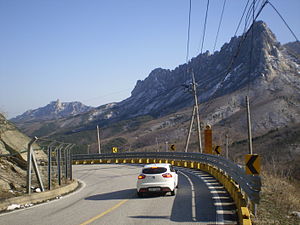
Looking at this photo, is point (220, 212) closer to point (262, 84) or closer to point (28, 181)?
point (28, 181)

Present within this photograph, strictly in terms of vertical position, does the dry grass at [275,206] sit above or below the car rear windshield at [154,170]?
below

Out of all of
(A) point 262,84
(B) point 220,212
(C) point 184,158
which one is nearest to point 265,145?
(C) point 184,158

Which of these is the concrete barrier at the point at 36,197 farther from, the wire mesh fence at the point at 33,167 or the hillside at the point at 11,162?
the hillside at the point at 11,162

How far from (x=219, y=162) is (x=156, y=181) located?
5.94m

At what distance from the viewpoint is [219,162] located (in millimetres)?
19688

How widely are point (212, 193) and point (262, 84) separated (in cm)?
14830

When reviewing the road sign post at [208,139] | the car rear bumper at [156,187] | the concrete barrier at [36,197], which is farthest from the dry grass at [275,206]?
the road sign post at [208,139]

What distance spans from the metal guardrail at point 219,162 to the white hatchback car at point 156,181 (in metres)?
2.26

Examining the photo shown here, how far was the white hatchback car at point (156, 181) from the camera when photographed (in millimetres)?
14500

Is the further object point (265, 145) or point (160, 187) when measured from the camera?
point (265, 145)

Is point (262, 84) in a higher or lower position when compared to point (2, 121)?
higher

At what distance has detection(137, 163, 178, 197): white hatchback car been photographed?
47.6 ft

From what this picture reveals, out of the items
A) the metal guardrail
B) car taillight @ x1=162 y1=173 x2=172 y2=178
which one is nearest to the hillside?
car taillight @ x1=162 y1=173 x2=172 y2=178

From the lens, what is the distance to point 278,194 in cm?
1347
